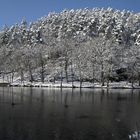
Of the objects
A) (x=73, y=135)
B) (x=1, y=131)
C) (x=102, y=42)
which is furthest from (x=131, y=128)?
(x=102, y=42)

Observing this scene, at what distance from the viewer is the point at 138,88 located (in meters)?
125

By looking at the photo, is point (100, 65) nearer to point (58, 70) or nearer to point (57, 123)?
point (58, 70)

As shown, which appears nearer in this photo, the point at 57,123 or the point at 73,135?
the point at 73,135

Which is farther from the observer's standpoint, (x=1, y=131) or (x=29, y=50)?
(x=29, y=50)

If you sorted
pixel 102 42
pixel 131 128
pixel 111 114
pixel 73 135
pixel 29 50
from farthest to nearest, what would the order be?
pixel 29 50 < pixel 102 42 < pixel 111 114 < pixel 131 128 < pixel 73 135

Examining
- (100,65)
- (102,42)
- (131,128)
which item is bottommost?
(131,128)

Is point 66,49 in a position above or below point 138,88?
above

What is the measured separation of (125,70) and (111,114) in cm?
8789

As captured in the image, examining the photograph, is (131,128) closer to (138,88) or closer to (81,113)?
(81,113)

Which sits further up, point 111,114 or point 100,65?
point 100,65

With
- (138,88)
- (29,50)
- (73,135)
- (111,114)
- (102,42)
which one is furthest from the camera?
(29,50)

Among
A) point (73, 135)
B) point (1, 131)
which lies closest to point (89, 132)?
point (73, 135)

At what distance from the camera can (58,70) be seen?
150750 mm

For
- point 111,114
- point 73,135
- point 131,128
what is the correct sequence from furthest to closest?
point 111,114
point 131,128
point 73,135
